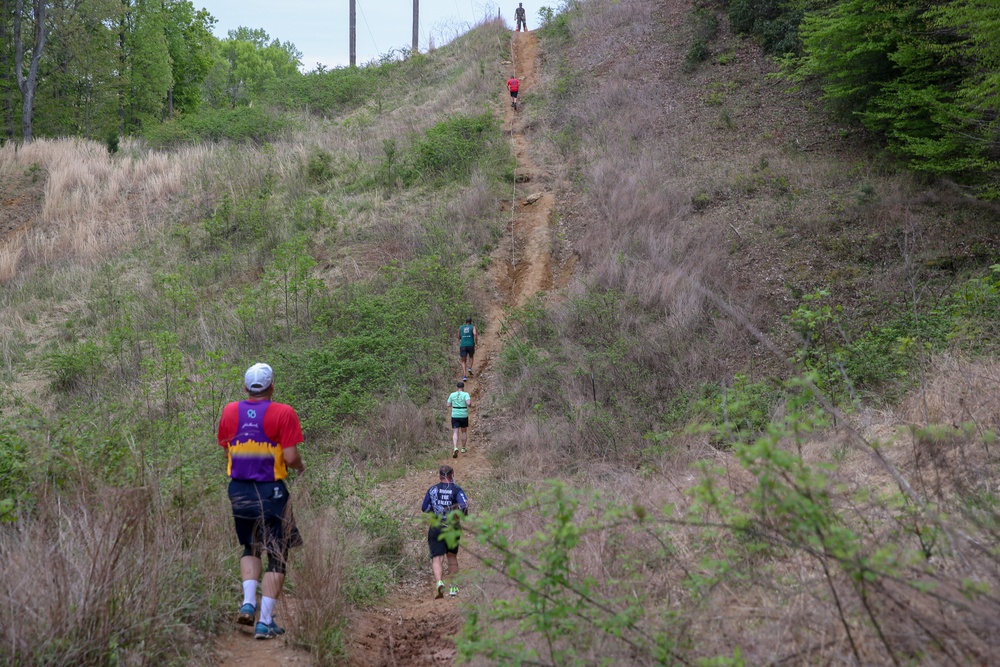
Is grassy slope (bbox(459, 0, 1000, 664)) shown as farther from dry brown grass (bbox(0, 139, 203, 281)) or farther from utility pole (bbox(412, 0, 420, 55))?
utility pole (bbox(412, 0, 420, 55))

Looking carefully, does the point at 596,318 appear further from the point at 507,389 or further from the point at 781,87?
the point at 781,87

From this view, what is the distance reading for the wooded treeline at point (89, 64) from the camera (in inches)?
1106

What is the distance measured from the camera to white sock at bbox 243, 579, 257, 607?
16.0ft

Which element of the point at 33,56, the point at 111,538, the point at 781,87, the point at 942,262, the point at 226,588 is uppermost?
the point at 33,56

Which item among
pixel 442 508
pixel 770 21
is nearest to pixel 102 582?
pixel 442 508

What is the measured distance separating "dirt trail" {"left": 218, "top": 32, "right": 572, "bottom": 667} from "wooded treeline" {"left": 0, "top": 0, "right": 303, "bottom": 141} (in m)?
16.6

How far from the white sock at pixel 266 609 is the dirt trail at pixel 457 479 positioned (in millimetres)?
109

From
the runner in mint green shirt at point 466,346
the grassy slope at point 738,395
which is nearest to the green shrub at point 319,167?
the grassy slope at point 738,395

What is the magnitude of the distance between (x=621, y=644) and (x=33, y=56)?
3124cm

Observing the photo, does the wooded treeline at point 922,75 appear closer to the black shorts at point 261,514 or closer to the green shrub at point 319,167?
the black shorts at point 261,514

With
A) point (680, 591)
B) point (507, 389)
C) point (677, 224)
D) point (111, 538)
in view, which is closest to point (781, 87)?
point (677, 224)

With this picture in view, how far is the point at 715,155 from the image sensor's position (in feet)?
56.5

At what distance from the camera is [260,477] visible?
16.2 ft

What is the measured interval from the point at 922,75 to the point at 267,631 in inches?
529
